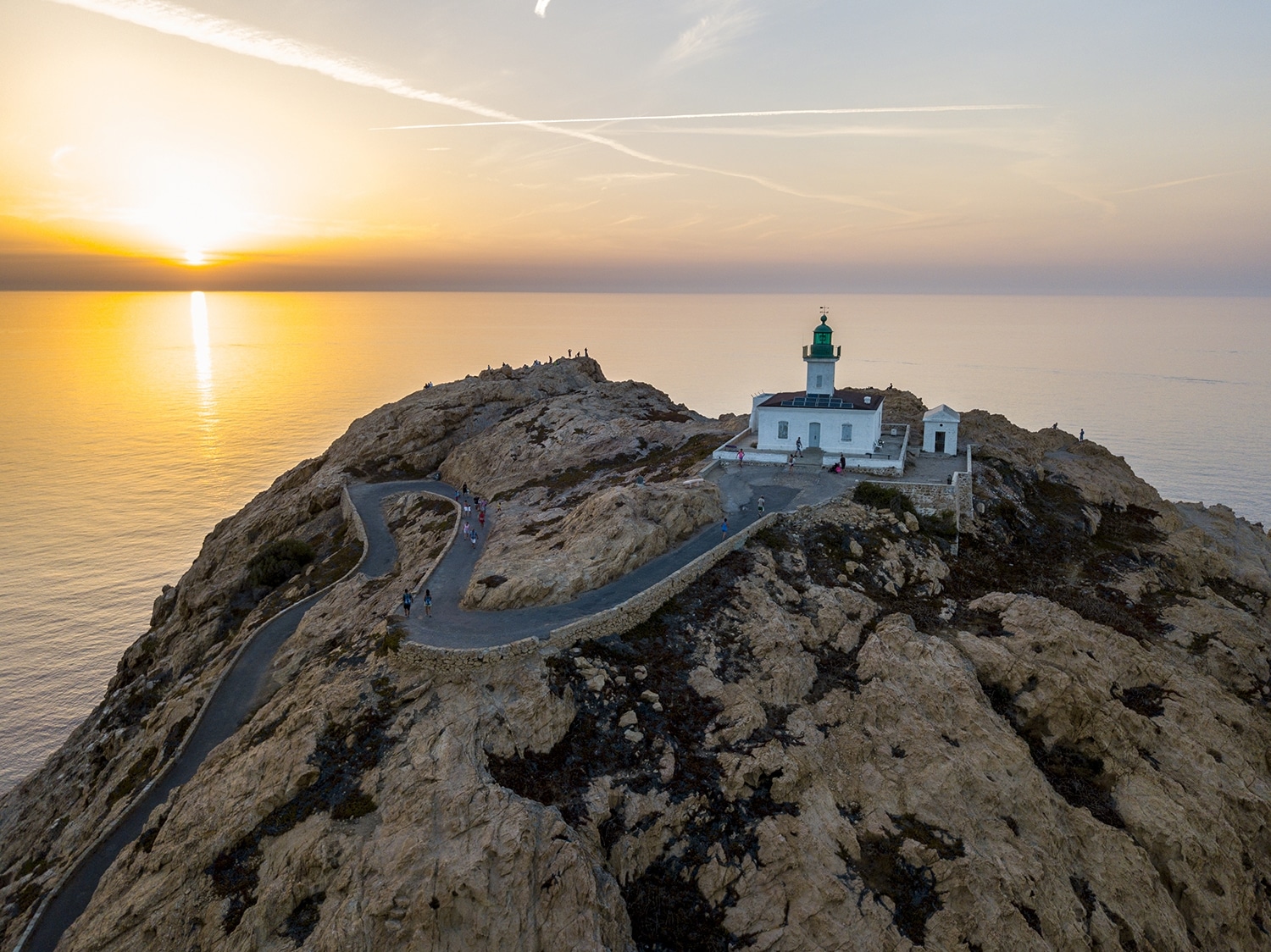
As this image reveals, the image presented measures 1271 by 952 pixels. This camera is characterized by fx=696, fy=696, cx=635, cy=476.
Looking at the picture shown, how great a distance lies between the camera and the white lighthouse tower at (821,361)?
47.6 m

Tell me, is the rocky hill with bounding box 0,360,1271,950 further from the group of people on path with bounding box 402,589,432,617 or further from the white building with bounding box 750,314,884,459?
the white building with bounding box 750,314,884,459

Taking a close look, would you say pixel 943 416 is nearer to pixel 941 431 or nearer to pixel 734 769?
pixel 941 431

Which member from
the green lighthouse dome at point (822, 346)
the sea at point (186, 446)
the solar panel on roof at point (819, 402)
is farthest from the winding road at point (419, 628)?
the sea at point (186, 446)

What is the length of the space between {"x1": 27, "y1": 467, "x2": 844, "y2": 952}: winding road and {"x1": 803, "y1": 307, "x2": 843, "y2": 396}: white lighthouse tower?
10001mm

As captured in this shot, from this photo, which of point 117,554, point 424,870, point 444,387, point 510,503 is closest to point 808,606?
point 424,870

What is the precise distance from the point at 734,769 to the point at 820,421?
90.6ft

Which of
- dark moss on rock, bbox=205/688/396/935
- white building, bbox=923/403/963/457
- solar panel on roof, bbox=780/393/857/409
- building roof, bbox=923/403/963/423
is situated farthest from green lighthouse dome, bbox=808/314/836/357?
dark moss on rock, bbox=205/688/396/935

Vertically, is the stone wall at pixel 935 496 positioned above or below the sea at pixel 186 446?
above

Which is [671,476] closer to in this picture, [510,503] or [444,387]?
[510,503]

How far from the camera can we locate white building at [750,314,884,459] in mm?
43688

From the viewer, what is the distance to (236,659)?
31.5 m

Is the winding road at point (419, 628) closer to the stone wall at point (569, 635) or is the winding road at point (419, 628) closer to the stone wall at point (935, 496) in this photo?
the stone wall at point (569, 635)

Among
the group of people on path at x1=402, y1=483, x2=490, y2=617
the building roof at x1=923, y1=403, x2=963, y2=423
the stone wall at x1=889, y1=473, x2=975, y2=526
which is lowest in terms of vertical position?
the group of people on path at x1=402, y1=483, x2=490, y2=617

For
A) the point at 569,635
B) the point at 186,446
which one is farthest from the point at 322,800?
the point at 186,446
